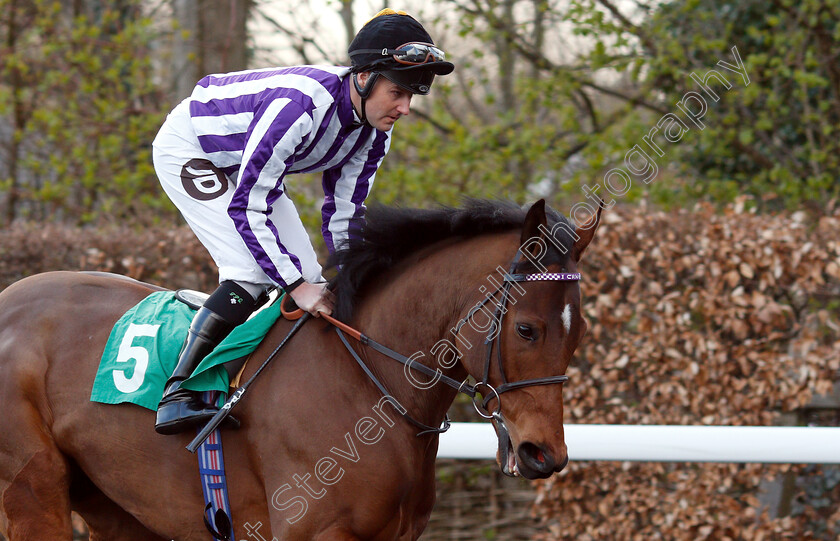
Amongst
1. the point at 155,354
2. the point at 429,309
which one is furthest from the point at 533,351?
the point at 155,354

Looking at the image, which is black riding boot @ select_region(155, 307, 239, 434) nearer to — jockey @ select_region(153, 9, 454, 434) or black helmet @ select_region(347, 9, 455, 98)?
→ jockey @ select_region(153, 9, 454, 434)

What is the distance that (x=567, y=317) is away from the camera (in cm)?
233

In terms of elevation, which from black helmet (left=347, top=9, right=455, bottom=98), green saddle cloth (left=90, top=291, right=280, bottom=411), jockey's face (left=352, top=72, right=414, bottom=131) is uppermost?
black helmet (left=347, top=9, right=455, bottom=98)

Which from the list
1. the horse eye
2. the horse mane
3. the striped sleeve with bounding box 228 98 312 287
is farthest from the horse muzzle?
the striped sleeve with bounding box 228 98 312 287

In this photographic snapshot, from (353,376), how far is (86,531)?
2.81m

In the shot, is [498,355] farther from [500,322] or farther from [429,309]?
[429,309]

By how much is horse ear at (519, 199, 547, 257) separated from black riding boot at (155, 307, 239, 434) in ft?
3.30

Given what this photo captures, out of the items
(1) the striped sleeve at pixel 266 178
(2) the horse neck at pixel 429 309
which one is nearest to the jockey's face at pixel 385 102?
(1) the striped sleeve at pixel 266 178

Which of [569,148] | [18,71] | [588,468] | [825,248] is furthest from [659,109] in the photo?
[18,71]

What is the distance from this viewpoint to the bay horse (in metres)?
2.36

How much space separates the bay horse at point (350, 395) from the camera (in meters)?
2.36

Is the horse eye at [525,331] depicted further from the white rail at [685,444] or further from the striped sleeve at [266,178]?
the white rail at [685,444]

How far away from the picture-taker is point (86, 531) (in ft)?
15.1

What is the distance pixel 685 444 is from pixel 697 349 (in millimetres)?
723
